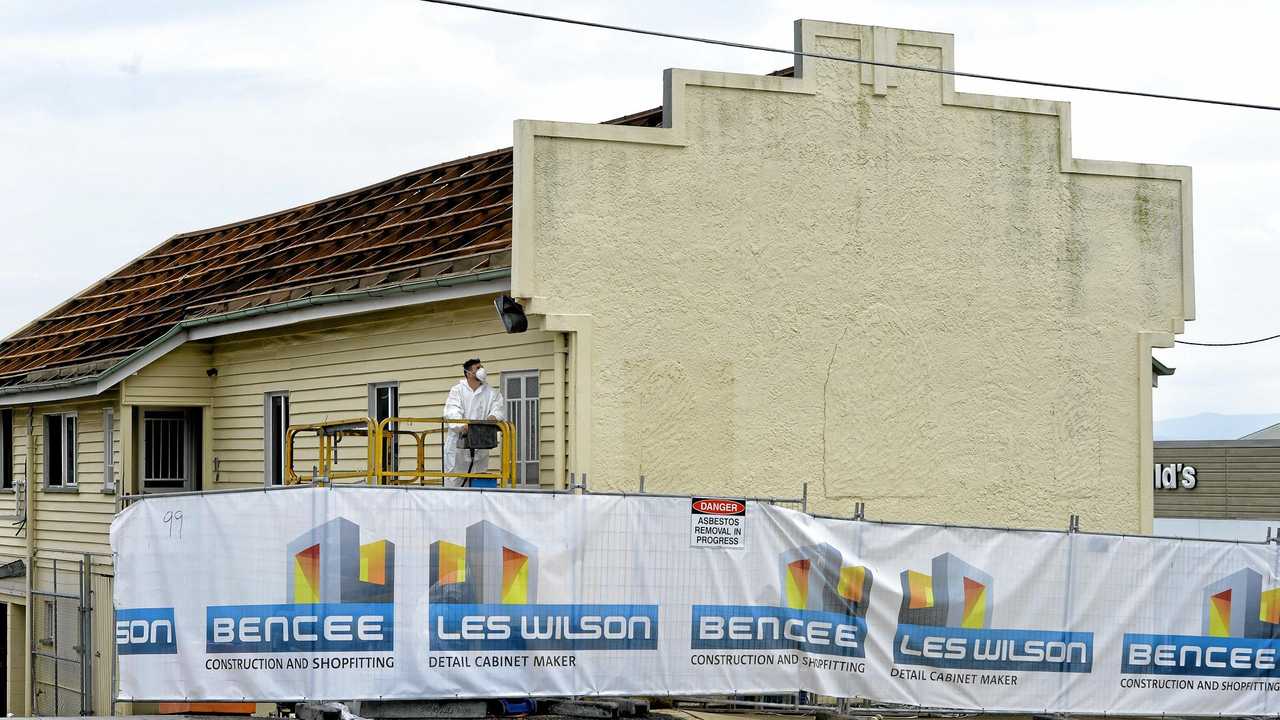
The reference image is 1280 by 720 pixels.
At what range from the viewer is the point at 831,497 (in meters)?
18.2

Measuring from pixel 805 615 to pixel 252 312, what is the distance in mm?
10093

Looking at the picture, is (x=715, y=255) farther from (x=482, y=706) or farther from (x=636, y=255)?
(x=482, y=706)

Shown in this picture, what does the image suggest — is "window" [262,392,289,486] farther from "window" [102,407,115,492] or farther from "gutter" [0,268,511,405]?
"window" [102,407,115,492]

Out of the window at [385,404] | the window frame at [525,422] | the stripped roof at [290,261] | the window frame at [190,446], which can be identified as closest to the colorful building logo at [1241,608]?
the window frame at [525,422]

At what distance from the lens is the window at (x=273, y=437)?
22812 mm

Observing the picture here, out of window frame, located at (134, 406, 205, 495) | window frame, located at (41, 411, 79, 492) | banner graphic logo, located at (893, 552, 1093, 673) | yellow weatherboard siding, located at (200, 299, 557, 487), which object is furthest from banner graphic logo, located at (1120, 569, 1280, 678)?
window frame, located at (41, 411, 79, 492)

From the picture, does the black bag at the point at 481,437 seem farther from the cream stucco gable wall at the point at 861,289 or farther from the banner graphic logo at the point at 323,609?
the banner graphic logo at the point at 323,609

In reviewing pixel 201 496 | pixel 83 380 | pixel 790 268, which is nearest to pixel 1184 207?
pixel 790 268

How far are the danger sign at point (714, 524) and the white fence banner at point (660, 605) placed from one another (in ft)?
0.06

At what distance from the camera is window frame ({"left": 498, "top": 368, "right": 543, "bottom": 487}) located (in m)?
17.7

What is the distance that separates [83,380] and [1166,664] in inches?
616

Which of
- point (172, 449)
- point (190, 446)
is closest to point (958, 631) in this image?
point (190, 446)

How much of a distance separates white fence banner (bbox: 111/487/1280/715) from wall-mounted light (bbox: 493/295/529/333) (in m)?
3.50

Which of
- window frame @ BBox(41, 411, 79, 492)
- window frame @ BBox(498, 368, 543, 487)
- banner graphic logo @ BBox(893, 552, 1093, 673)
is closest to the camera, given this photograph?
banner graphic logo @ BBox(893, 552, 1093, 673)
